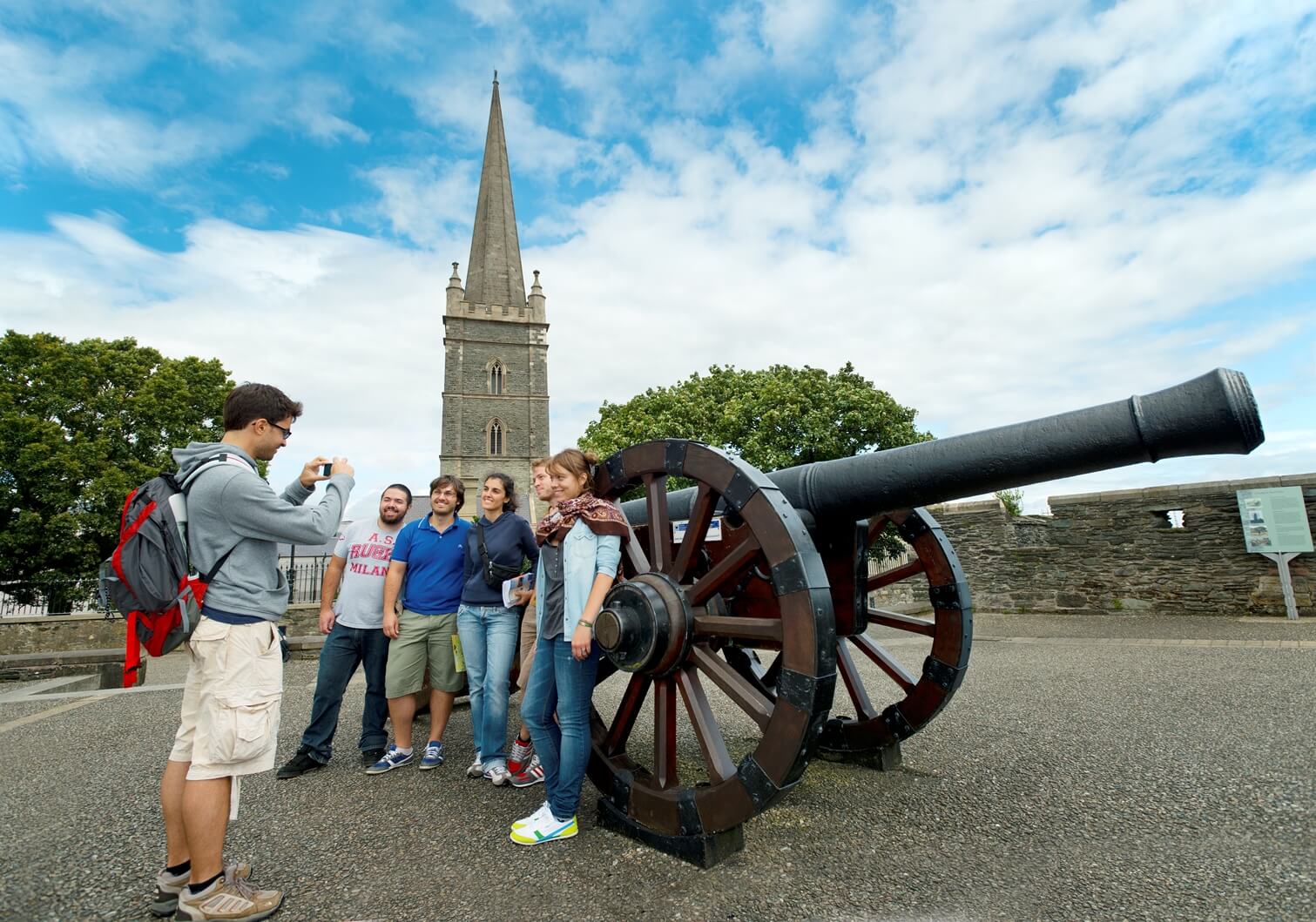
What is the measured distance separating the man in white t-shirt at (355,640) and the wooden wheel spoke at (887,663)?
2.88m

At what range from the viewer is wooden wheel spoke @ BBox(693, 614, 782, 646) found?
2.54 metres

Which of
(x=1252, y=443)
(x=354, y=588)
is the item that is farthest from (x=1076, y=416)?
(x=354, y=588)

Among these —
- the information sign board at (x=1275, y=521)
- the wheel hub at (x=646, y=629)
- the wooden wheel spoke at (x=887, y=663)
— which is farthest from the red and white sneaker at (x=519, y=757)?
the information sign board at (x=1275, y=521)

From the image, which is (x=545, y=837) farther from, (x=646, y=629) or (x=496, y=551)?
(x=496, y=551)

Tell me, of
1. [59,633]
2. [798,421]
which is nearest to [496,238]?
[798,421]

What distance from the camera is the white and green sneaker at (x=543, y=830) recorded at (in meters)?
2.77

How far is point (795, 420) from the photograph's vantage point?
20.8 meters

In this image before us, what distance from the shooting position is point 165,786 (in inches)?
89.8

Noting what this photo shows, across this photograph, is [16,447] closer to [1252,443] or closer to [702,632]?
[702,632]

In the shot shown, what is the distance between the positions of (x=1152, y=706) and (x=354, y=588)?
5.79 metres

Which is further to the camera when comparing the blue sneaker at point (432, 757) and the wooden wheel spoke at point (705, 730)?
the blue sneaker at point (432, 757)

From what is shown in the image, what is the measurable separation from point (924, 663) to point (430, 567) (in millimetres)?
2958

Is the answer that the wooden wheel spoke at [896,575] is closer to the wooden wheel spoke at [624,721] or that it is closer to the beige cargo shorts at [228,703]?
the wooden wheel spoke at [624,721]

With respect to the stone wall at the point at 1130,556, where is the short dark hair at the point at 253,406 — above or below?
above
